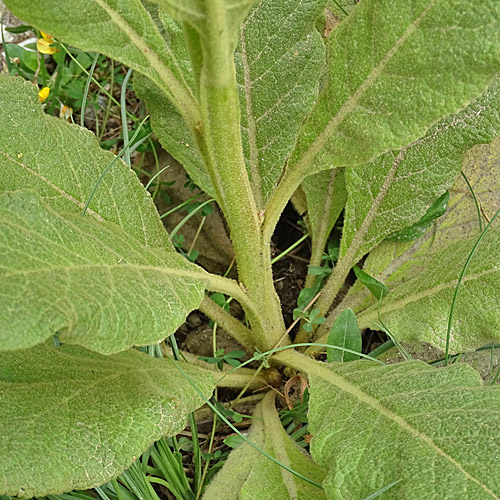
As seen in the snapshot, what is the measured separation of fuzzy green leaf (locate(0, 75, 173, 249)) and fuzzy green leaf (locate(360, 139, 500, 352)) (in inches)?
20.3

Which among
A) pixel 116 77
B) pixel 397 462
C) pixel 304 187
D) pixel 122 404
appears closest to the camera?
pixel 397 462

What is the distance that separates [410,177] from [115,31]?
69 cm

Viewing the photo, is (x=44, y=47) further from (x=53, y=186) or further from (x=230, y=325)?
(x=230, y=325)

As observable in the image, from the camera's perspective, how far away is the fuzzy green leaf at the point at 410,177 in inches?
49.7

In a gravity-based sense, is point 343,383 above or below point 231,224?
below

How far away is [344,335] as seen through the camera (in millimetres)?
1277

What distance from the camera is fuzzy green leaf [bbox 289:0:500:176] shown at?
917 mm

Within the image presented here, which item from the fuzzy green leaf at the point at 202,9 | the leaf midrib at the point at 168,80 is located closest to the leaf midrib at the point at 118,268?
the leaf midrib at the point at 168,80

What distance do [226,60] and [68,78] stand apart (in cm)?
121

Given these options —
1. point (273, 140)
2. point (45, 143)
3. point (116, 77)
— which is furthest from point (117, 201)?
point (116, 77)

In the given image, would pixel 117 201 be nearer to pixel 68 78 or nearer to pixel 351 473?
pixel 351 473

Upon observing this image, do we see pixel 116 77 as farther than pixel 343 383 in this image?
Yes

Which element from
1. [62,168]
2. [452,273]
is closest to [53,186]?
[62,168]

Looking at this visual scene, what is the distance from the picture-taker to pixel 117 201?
1.24 meters
